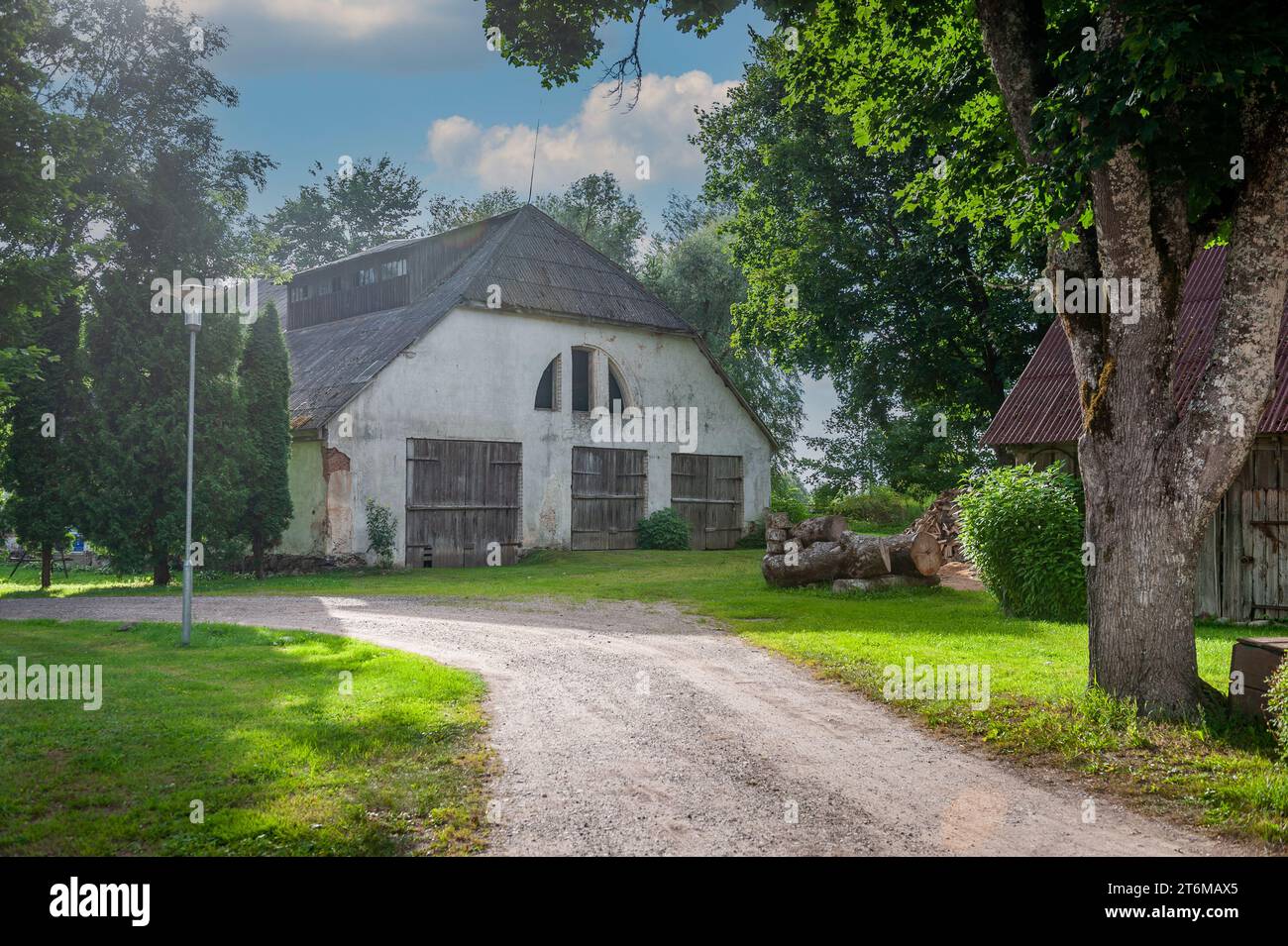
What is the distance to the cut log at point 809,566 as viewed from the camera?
56.2ft

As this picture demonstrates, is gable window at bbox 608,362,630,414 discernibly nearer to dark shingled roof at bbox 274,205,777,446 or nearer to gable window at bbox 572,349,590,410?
gable window at bbox 572,349,590,410

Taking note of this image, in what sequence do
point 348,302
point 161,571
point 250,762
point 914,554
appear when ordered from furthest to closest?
point 348,302 < point 161,571 < point 914,554 < point 250,762

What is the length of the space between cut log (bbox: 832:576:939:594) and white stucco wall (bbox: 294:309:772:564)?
11.4 meters

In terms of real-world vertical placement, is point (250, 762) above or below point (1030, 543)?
below

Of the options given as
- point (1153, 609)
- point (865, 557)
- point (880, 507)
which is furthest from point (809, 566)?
point (880, 507)

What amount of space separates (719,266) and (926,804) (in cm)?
3464

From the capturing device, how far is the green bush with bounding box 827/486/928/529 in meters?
32.8

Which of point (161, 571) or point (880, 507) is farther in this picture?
point (880, 507)

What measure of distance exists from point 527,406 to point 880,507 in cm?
1299

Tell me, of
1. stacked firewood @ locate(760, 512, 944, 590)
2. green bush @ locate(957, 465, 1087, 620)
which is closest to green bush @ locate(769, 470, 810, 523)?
stacked firewood @ locate(760, 512, 944, 590)

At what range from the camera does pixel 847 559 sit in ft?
55.8

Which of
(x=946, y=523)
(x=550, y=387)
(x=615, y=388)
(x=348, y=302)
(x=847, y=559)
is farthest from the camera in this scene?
(x=348, y=302)

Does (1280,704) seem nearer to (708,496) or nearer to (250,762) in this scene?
(250,762)

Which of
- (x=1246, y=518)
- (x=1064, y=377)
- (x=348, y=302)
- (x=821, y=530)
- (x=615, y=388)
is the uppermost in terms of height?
(x=348, y=302)
